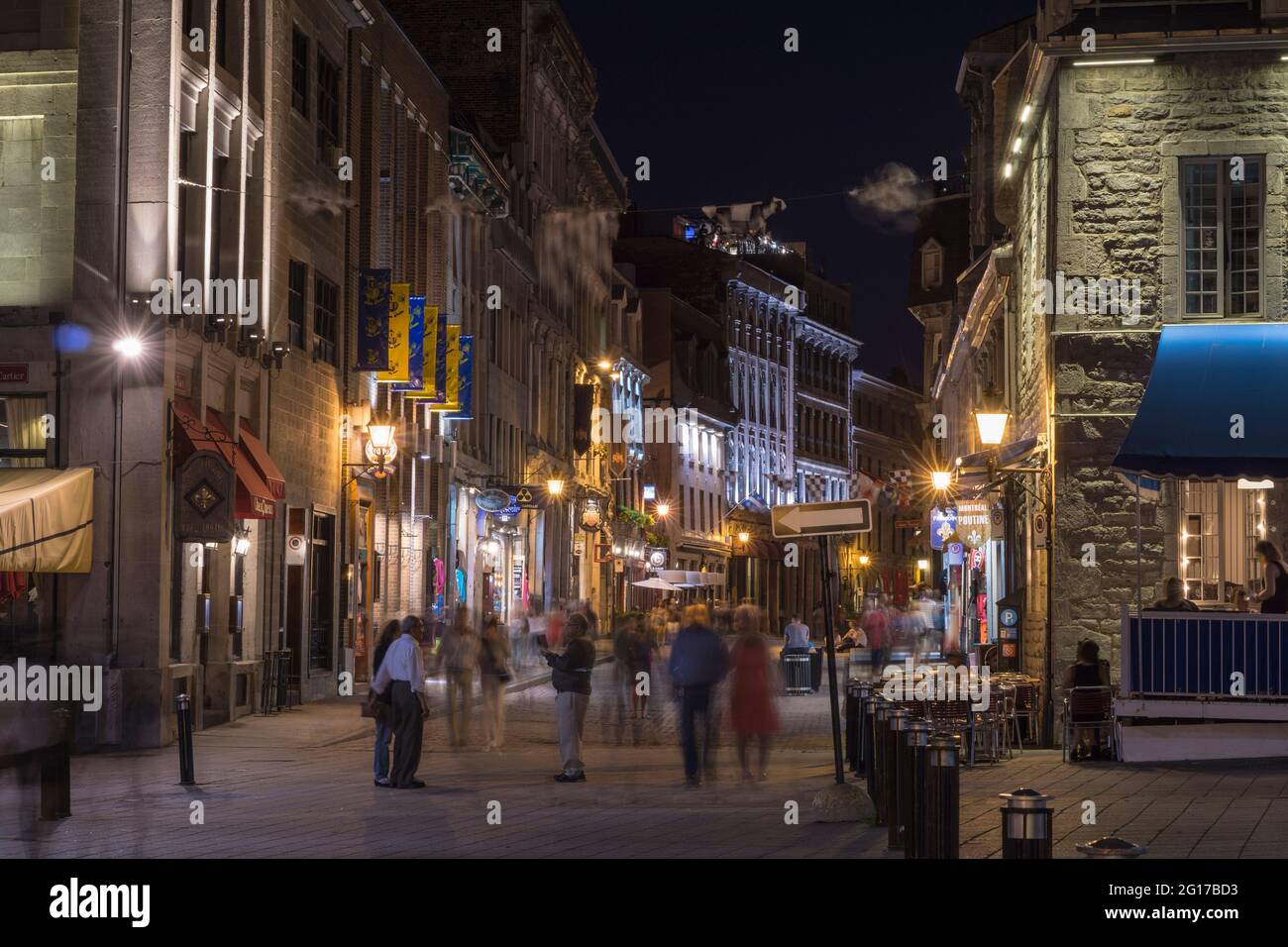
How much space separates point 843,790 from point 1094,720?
252 inches

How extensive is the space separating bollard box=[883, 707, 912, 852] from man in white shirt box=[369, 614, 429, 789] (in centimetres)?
638

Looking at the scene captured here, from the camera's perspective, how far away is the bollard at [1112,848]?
12727 mm

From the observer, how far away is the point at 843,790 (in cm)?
1590

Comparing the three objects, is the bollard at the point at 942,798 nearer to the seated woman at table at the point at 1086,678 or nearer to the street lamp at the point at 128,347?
the seated woman at table at the point at 1086,678

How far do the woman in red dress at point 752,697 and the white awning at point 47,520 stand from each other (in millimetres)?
8086

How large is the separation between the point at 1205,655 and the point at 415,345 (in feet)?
61.1

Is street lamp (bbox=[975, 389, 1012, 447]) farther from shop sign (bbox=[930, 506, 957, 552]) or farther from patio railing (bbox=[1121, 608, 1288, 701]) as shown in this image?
shop sign (bbox=[930, 506, 957, 552])

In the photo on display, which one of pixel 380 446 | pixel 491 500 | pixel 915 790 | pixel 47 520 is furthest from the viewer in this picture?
pixel 491 500

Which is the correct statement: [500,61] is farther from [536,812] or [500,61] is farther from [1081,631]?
[536,812]

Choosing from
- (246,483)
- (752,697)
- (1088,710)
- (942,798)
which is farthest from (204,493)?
(942,798)

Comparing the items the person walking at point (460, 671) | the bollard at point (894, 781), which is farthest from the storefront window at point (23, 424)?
the bollard at point (894, 781)

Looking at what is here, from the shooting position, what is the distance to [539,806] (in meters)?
17.3

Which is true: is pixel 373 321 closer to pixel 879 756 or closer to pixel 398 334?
pixel 398 334

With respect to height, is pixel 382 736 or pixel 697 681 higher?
pixel 697 681
